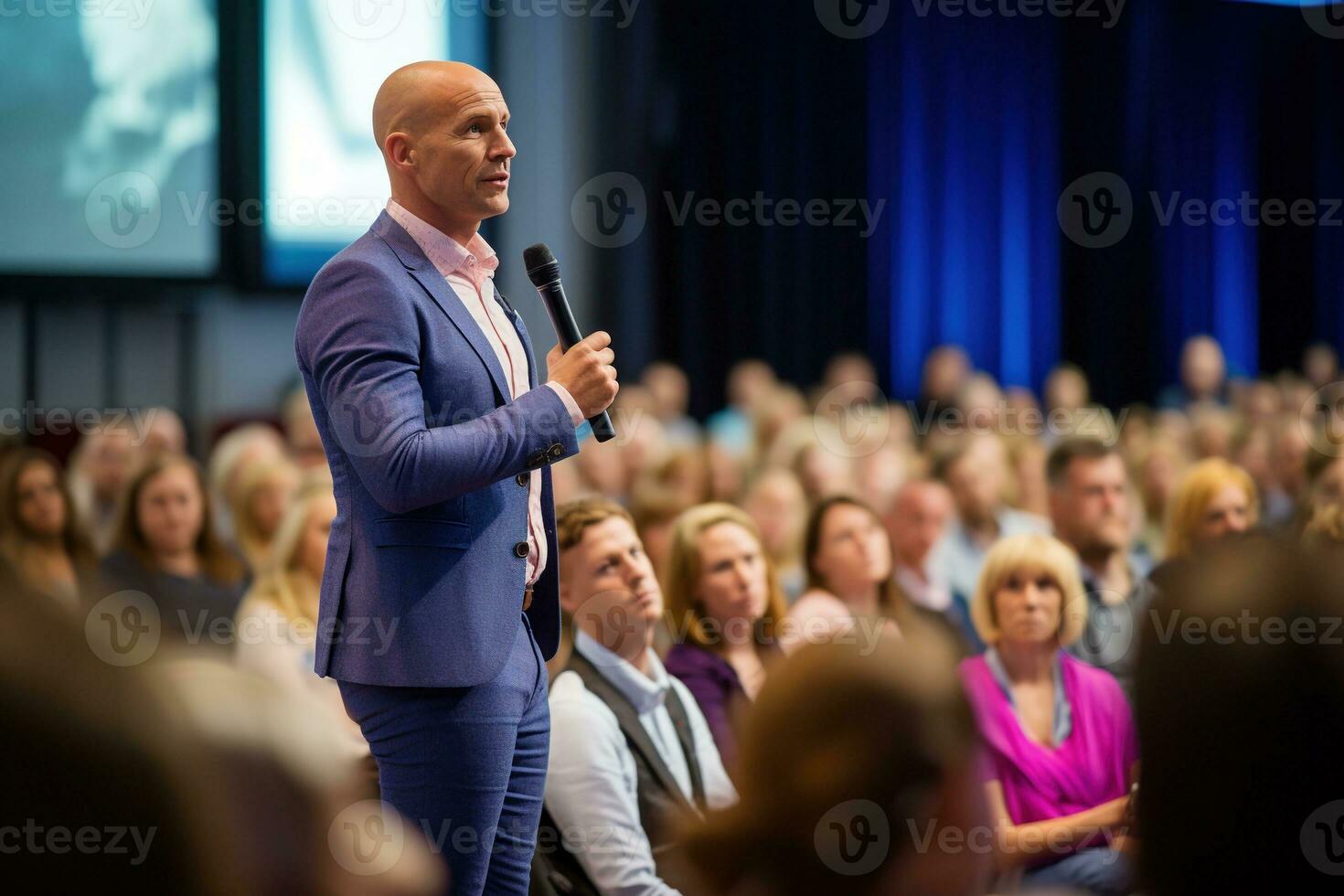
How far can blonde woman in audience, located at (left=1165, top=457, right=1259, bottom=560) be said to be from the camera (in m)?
4.09

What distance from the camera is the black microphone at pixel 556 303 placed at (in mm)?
1575

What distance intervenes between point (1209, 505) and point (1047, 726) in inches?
49.6

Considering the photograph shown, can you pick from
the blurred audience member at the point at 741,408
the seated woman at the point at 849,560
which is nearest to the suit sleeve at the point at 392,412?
the seated woman at the point at 849,560

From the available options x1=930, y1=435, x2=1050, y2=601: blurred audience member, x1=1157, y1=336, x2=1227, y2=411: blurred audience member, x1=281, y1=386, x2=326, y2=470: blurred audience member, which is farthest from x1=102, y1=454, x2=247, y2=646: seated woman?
x1=1157, y1=336, x2=1227, y2=411: blurred audience member

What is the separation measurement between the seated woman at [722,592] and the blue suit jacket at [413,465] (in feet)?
5.46

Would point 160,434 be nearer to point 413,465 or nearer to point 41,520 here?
point 41,520

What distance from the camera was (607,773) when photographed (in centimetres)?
251

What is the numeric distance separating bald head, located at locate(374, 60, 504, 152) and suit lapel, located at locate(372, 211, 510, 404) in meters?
0.09

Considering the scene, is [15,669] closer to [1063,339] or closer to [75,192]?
[75,192]

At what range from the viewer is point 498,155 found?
5.16 ft

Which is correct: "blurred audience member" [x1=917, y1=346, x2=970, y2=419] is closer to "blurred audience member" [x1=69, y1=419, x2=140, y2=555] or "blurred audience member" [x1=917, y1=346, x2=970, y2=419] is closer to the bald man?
"blurred audience member" [x1=69, y1=419, x2=140, y2=555]

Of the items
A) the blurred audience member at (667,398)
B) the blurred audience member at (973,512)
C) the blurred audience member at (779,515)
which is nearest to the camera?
the blurred audience member at (779,515)

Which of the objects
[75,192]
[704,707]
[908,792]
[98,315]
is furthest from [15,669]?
[98,315]

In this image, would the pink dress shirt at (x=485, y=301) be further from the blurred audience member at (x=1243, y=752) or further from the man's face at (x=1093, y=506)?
the man's face at (x=1093, y=506)
